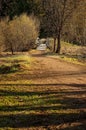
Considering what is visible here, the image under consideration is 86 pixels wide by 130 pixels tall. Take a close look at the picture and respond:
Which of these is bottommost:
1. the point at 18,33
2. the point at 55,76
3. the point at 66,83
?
the point at 18,33

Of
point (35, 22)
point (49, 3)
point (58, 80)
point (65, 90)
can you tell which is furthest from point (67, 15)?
point (65, 90)

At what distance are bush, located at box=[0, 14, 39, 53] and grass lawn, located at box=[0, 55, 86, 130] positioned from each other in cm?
3082

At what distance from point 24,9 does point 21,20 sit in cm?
1904

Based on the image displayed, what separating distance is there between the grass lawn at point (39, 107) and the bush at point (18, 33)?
101 ft

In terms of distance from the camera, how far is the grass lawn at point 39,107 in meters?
9.41

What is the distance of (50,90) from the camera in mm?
13664

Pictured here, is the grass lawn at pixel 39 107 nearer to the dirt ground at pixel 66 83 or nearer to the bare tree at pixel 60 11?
the dirt ground at pixel 66 83

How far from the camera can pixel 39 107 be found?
36.1ft

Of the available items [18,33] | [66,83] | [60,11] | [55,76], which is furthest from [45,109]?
[18,33]

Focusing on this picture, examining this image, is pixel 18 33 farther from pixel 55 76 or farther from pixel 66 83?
pixel 66 83

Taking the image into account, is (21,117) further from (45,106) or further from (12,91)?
(12,91)

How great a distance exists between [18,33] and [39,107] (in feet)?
117

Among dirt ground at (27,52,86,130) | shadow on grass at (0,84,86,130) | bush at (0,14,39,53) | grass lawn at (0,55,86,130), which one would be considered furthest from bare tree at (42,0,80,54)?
shadow on grass at (0,84,86,130)

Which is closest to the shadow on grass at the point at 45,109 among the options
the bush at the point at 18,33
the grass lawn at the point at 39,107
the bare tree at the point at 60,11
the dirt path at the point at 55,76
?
the grass lawn at the point at 39,107
